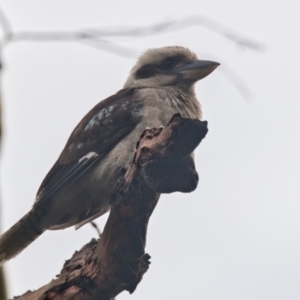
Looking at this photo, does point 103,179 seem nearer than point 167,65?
Yes

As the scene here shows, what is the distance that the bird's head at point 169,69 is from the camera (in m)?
5.30

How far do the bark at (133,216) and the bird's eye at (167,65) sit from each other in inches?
80.0

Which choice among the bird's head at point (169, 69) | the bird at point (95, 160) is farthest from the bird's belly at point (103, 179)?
the bird's head at point (169, 69)

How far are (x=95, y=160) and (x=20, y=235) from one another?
2.37 ft

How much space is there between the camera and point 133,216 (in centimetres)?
341

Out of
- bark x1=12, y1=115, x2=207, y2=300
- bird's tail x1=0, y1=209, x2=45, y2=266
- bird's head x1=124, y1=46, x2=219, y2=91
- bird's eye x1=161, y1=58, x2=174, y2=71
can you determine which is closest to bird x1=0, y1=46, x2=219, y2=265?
bird's tail x1=0, y1=209, x2=45, y2=266

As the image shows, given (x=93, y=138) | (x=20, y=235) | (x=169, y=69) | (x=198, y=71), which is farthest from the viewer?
(x=169, y=69)

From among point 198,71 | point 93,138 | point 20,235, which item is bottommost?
point 20,235

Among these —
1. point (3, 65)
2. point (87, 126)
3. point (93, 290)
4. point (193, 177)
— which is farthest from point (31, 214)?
point (3, 65)

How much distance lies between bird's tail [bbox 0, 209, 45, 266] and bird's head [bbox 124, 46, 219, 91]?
1.43 metres

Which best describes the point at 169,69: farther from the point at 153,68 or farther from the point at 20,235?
the point at 20,235

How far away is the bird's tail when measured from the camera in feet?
14.9

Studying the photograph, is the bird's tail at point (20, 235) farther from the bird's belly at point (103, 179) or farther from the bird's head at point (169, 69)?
the bird's head at point (169, 69)

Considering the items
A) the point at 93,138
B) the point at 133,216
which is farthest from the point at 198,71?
the point at 133,216
